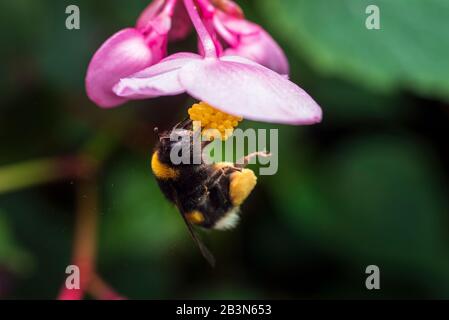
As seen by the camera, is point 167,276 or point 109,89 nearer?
point 109,89

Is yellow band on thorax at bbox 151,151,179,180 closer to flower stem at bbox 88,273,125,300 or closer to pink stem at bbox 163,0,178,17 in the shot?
pink stem at bbox 163,0,178,17

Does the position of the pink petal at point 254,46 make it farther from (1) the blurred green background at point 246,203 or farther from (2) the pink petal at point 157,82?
(1) the blurred green background at point 246,203

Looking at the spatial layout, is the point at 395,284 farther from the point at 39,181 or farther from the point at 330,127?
the point at 39,181

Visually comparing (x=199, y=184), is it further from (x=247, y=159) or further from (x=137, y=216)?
(x=137, y=216)

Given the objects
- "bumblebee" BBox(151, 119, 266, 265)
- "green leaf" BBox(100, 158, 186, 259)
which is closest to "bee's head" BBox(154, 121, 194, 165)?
"bumblebee" BBox(151, 119, 266, 265)

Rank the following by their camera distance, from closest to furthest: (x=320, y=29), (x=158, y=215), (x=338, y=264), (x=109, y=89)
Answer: (x=109, y=89) < (x=320, y=29) < (x=158, y=215) < (x=338, y=264)

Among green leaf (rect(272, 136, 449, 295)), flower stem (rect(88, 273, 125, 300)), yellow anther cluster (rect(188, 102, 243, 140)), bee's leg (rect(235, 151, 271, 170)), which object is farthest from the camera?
green leaf (rect(272, 136, 449, 295))

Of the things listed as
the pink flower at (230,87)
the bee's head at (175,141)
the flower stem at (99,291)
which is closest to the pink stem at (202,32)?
the pink flower at (230,87)
